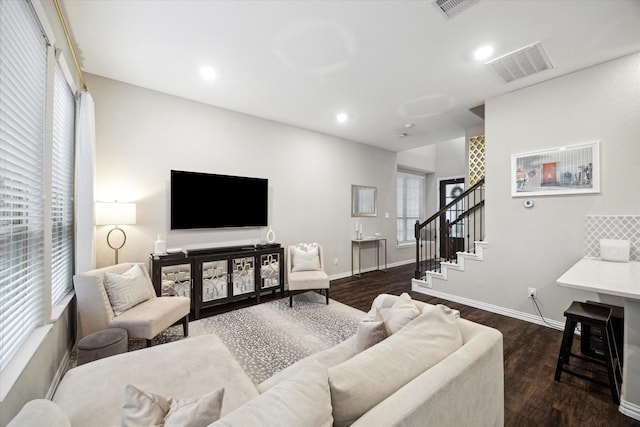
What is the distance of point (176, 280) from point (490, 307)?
13.1ft

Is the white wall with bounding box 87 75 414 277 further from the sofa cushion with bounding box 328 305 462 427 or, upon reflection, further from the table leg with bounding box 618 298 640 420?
the table leg with bounding box 618 298 640 420

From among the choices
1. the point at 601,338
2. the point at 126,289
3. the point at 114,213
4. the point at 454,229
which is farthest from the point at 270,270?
the point at 454,229

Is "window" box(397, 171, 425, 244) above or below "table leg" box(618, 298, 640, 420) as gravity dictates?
above

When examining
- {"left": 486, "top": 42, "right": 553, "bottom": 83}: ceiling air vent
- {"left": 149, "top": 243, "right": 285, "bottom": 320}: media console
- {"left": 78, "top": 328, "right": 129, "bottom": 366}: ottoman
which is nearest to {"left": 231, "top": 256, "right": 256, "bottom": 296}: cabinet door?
{"left": 149, "top": 243, "right": 285, "bottom": 320}: media console

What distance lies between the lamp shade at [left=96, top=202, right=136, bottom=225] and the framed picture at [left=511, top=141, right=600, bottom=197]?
4.47 m

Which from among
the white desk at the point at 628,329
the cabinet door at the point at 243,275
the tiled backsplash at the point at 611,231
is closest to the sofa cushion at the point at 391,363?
the white desk at the point at 628,329

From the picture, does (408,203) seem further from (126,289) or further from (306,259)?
(126,289)

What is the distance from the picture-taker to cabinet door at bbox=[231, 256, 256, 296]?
11.6ft

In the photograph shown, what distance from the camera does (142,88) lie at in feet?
10.4

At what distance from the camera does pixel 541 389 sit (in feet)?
6.39

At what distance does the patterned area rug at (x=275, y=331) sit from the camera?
7.68ft

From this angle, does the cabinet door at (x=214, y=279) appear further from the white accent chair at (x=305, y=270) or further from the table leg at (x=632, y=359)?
the table leg at (x=632, y=359)

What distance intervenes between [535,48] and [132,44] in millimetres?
3665

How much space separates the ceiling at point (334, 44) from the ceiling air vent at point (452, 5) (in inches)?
1.5
